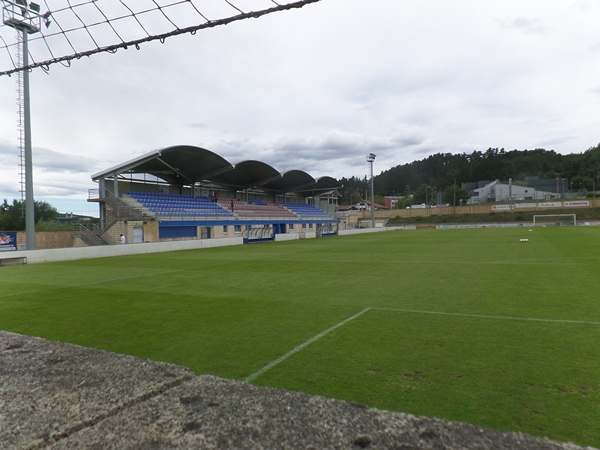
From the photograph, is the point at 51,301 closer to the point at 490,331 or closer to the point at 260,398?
the point at 260,398

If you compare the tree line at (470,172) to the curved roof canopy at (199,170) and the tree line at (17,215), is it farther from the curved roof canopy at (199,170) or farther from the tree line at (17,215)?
the tree line at (17,215)

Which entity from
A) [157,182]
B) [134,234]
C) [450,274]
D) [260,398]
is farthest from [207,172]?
[260,398]

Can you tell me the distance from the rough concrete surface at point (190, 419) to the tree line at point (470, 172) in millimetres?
107700

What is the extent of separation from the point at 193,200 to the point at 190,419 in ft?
141

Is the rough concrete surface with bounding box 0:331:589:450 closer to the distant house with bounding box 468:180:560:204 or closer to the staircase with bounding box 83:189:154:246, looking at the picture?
the staircase with bounding box 83:189:154:246

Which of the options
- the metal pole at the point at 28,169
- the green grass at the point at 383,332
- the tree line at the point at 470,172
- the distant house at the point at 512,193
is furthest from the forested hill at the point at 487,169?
the metal pole at the point at 28,169

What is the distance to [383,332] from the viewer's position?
6.45 meters

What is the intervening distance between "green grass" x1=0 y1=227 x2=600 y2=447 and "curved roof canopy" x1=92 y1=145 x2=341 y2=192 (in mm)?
24320

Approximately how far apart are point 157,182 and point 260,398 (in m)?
42.5

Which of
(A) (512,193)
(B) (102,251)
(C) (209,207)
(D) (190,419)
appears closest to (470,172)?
(A) (512,193)

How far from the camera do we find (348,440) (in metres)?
2.97

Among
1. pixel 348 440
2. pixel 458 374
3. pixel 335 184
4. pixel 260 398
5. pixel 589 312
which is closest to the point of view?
pixel 348 440

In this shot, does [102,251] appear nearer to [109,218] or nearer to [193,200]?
[109,218]

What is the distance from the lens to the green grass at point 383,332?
3959 mm
